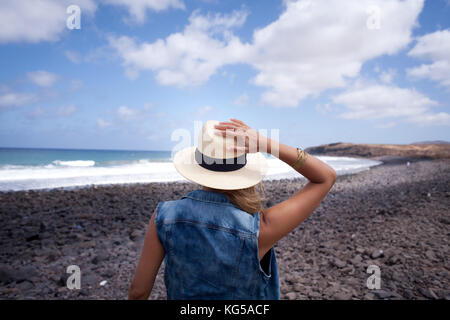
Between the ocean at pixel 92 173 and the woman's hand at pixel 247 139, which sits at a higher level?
the woman's hand at pixel 247 139

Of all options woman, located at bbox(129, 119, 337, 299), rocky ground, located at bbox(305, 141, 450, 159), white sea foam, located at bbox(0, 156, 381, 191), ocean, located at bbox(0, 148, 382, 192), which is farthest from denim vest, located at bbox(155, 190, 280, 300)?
rocky ground, located at bbox(305, 141, 450, 159)

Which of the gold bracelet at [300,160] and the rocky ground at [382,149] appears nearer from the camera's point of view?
the gold bracelet at [300,160]

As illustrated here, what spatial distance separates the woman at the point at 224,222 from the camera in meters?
1.33

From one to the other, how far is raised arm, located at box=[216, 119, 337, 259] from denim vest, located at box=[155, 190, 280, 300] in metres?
0.06

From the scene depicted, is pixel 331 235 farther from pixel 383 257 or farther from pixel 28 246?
pixel 28 246

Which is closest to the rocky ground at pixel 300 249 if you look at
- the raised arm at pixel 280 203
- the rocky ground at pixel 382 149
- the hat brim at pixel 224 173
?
the raised arm at pixel 280 203

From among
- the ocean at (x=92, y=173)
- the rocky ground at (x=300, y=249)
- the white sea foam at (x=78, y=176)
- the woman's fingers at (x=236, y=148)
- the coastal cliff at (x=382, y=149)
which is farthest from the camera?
the coastal cliff at (x=382, y=149)

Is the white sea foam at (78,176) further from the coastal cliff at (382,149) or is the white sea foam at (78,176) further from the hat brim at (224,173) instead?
the coastal cliff at (382,149)

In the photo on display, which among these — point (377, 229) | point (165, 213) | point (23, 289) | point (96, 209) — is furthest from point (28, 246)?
point (377, 229)

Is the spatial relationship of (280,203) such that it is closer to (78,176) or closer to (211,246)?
(211,246)

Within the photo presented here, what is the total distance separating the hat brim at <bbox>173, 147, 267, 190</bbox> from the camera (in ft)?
4.32

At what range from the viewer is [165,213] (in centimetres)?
139

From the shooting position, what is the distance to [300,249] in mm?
5242
